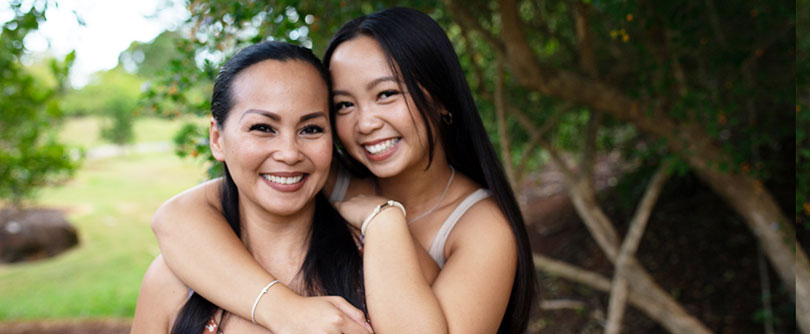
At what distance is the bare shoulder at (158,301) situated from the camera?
1.87 metres

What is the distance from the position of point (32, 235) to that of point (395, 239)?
1276 cm

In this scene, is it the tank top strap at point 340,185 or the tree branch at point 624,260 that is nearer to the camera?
the tank top strap at point 340,185

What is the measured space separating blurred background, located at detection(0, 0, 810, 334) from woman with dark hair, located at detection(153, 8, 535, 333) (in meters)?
0.85

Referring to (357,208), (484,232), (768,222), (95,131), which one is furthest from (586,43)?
(95,131)

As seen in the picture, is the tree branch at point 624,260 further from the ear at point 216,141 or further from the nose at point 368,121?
the ear at point 216,141

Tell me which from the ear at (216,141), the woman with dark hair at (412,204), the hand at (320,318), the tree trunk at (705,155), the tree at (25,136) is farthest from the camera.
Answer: the tree at (25,136)

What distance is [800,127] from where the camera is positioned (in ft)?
10.7

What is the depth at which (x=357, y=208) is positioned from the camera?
201 cm

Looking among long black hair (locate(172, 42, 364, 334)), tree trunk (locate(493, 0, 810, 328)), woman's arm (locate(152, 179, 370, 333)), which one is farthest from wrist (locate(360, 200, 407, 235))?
tree trunk (locate(493, 0, 810, 328))

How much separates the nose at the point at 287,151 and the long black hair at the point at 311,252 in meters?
0.20

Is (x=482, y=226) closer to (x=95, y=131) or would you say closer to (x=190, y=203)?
(x=190, y=203)

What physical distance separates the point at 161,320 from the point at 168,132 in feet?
105

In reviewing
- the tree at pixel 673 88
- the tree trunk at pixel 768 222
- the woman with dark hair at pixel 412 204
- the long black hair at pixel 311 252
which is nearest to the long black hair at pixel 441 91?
the woman with dark hair at pixel 412 204

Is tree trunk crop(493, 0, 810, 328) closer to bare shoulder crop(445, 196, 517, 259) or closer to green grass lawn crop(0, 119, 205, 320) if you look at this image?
bare shoulder crop(445, 196, 517, 259)
